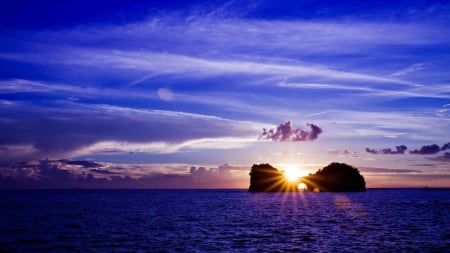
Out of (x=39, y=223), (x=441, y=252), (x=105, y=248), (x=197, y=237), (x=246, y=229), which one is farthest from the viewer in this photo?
(x=39, y=223)

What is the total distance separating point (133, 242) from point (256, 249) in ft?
44.4

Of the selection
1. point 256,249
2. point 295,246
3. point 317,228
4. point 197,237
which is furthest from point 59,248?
point 317,228

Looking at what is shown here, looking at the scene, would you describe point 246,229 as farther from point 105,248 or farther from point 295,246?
point 105,248

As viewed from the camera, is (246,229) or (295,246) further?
(246,229)

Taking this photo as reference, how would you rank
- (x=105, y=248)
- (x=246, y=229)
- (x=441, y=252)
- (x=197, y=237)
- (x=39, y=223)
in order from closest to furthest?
(x=441, y=252) < (x=105, y=248) < (x=197, y=237) < (x=246, y=229) < (x=39, y=223)

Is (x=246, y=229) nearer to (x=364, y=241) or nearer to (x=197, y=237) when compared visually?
(x=197, y=237)

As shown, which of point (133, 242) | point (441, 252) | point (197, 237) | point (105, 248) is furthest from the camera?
point (197, 237)

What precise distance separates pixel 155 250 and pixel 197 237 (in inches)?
386

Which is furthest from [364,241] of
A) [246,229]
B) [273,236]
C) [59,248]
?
[59,248]

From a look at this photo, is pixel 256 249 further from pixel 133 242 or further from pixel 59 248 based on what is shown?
pixel 59 248

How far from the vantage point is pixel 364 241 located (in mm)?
47812

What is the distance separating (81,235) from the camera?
53.8 meters

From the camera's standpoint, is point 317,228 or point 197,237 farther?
point 317,228

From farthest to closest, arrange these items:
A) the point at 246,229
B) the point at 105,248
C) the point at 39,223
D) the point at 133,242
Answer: the point at 39,223
the point at 246,229
the point at 133,242
the point at 105,248
